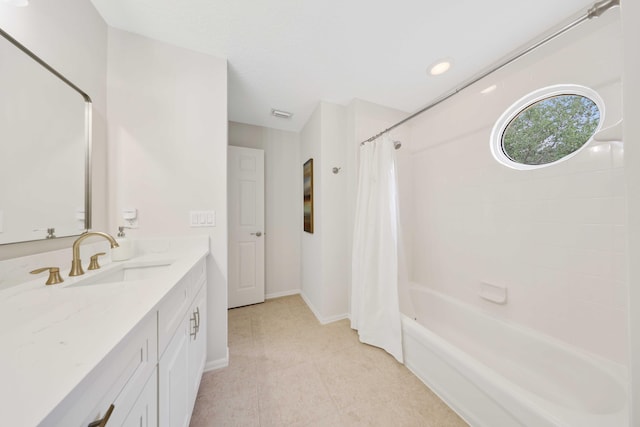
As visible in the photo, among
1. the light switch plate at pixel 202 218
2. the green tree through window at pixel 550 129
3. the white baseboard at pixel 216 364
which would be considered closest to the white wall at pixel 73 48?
the light switch plate at pixel 202 218

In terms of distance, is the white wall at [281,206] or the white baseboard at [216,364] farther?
the white wall at [281,206]

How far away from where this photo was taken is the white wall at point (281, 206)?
268 centimetres

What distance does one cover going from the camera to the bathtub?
892 millimetres

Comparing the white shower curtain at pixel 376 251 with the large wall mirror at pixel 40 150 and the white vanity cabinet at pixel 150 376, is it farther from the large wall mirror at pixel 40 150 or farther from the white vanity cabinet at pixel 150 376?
the large wall mirror at pixel 40 150

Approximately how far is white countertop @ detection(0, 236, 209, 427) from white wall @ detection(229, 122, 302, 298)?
→ 6.06 ft

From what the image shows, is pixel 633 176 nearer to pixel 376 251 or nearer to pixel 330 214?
pixel 376 251

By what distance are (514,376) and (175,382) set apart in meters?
1.96

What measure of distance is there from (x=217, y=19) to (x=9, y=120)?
43.7 inches

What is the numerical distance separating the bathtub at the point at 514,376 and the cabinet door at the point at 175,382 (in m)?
1.39

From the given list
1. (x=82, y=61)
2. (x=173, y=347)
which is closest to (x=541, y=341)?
(x=173, y=347)

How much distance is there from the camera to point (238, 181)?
8.05 feet

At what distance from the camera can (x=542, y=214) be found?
1.33 meters

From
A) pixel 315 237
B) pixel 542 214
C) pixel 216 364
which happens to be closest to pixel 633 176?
pixel 542 214

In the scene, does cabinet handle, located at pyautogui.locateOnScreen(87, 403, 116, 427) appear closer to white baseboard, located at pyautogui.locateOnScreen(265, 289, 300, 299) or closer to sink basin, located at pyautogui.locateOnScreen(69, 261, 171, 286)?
sink basin, located at pyautogui.locateOnScreen(69, 261, 171, 286)
